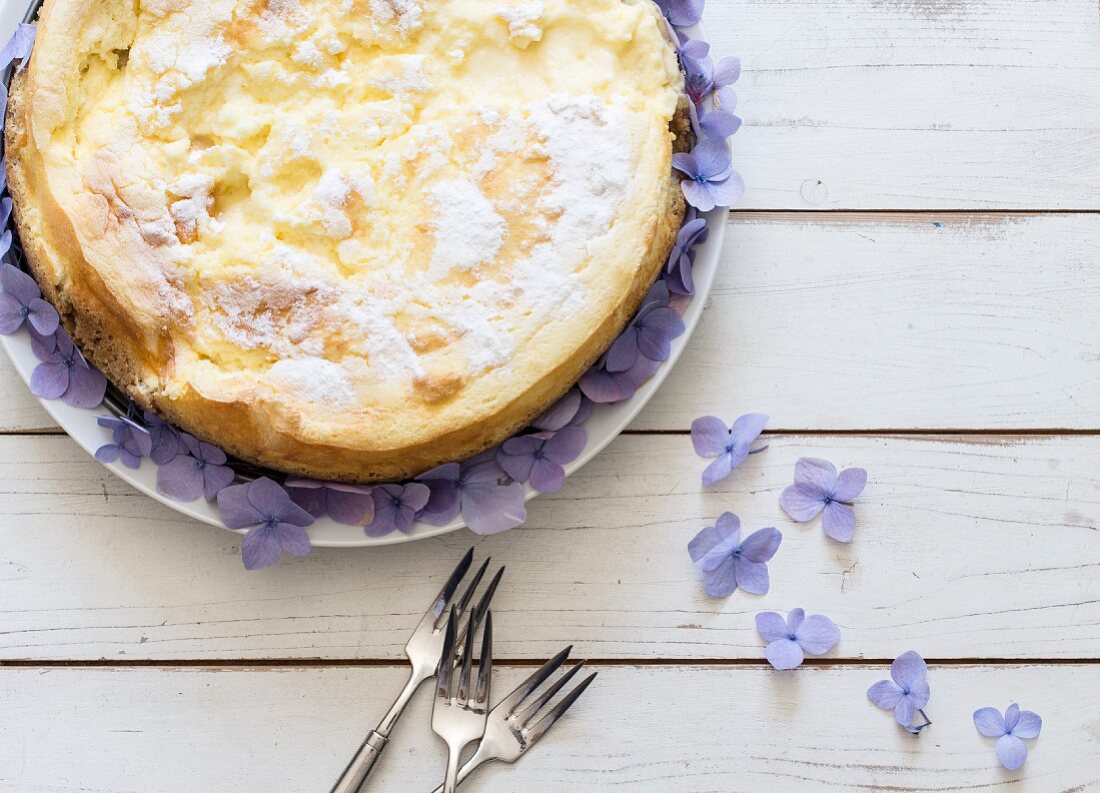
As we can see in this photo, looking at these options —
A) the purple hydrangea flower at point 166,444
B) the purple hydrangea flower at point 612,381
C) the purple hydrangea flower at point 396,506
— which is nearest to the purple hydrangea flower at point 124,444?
the purple hydrangea flower at point 166,444

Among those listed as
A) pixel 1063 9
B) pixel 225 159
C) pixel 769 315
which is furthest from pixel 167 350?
pixel 1063 9

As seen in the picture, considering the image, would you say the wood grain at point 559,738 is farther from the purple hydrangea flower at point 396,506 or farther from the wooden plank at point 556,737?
the purple hydrangea flower at point 396,506

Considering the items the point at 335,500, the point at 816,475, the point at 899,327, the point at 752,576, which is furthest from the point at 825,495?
the point at 335,500

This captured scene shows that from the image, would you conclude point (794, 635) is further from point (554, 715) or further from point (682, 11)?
point (682, 11)

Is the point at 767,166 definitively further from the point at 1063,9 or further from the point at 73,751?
the point at 73,751

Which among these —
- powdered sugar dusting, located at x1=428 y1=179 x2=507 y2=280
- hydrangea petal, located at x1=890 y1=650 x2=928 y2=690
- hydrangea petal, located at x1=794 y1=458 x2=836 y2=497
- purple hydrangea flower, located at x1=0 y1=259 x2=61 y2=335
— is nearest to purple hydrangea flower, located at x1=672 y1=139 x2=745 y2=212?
powdered sugar dusting, located at x1=428 y1=179 x2=507 y2=280
